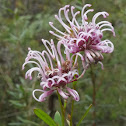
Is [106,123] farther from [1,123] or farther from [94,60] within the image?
[94,60]

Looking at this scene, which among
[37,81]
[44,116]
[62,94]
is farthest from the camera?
[37,81]

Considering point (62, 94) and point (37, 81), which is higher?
point (37, 81)

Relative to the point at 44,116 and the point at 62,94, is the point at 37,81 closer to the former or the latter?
the point at 44,116

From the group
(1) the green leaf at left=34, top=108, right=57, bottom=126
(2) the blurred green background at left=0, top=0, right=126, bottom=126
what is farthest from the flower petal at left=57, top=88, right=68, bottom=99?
(2) the blurred green background at left=0, top=0, right=126, bottom=126

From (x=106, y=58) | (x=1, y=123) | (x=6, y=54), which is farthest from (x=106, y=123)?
(x=6, y=54)

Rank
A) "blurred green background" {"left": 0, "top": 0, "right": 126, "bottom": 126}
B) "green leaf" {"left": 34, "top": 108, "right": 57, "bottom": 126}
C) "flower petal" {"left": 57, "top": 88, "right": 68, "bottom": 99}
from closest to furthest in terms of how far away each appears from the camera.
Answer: "flower petal" {"left": 57, "top": 88, "right": 68, "bottom": 99} → "green leaf" {"left": 34, "top": 108, "right": 57, "bottom": 126} → "blurred green background" {"left": 0, "top": 0, "right": 126, "bottom": 126}

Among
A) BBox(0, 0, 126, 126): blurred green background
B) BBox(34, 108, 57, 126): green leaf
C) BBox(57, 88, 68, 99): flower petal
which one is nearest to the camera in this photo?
BBox(57, 88, 68, 99): flower petal

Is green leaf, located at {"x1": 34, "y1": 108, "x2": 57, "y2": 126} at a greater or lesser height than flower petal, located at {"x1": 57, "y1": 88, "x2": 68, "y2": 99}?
lesser

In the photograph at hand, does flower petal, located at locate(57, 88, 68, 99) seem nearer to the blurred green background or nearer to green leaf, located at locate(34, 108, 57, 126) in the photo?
green leaf, located at locate(34, 108, 57, 126)

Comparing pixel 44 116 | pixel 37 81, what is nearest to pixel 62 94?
pixel 44 116
